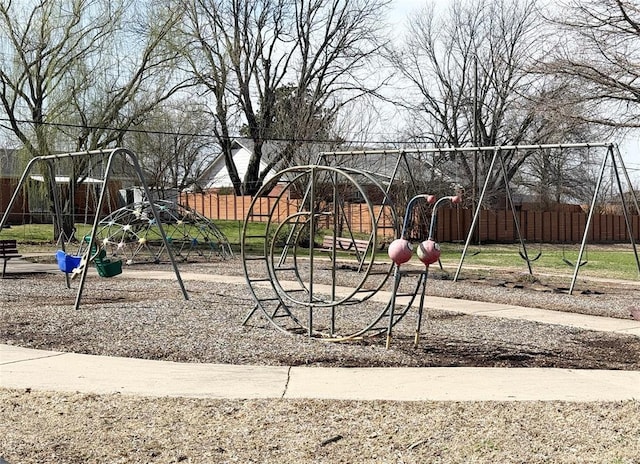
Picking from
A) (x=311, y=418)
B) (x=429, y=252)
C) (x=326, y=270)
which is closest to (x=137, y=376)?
(x=311, y=418)

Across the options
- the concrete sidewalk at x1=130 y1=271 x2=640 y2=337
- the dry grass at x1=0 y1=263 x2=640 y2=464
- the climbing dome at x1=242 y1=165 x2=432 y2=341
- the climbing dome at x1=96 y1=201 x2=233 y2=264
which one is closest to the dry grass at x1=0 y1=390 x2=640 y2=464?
the dry grass at x1=0 y1=263 x2=640 y2=464

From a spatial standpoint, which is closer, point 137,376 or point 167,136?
point 137,376

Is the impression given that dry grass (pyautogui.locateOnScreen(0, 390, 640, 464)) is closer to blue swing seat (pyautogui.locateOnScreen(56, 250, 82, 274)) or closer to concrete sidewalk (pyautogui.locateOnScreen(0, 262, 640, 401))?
concrete sidewalk (pyautogui.locateOnScreen(0, 262, 640, 401))

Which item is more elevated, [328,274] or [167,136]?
[167,136]

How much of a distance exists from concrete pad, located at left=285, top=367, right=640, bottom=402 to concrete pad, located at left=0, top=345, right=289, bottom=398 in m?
0.31

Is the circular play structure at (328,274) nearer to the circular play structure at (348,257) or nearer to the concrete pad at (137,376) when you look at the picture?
the circular play structure at (348,257)

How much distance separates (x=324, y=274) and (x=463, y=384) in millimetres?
10698

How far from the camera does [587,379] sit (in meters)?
6.67

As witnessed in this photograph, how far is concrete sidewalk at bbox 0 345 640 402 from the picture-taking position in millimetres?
6027

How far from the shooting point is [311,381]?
6.50 metres

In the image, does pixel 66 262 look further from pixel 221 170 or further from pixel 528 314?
pixel 221 170

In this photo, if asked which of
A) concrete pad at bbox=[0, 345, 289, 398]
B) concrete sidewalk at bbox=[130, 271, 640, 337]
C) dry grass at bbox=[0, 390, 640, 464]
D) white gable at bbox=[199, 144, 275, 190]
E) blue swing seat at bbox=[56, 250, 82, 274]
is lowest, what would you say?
concrete sidewalk at bbox=[130, 271, 640, 337]

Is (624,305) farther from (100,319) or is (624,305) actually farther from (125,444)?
(125,444)

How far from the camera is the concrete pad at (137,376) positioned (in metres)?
6.13
